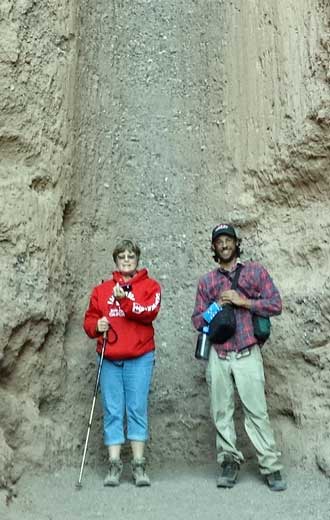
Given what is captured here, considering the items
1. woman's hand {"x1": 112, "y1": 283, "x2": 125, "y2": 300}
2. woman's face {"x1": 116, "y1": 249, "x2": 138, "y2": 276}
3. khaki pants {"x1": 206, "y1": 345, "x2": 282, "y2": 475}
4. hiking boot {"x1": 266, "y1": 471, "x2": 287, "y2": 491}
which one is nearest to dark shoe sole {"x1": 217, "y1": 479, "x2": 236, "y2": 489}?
khaki pants {"x1": 206, "y1": 345, "x2": 282, "y2": 475}

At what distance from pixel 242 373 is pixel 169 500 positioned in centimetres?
87

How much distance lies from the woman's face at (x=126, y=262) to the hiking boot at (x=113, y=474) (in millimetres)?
1190

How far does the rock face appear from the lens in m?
5.21

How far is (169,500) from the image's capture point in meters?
4.61

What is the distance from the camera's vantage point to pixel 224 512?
438 cm

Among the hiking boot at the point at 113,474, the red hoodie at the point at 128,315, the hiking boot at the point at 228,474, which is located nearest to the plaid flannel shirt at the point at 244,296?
the red hoodie at the point at 128,315

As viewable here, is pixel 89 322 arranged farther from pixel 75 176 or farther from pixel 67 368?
pixel 75 176

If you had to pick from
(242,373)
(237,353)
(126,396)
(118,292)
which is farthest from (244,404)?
(118,292)

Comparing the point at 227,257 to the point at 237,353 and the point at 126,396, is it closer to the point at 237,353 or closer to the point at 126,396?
the point at 237,353

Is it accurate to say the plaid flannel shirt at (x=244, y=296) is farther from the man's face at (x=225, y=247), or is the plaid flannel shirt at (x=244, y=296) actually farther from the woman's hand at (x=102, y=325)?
the woman's hand at (x=102, y=325)

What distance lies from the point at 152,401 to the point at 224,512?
4.99ft

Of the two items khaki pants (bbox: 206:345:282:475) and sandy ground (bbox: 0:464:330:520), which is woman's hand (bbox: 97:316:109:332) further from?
sandy ground (bbox: 0:464:330:520)

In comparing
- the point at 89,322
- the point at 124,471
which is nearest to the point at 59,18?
the point at 89,322

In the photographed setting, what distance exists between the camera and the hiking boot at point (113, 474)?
15.7 feet
